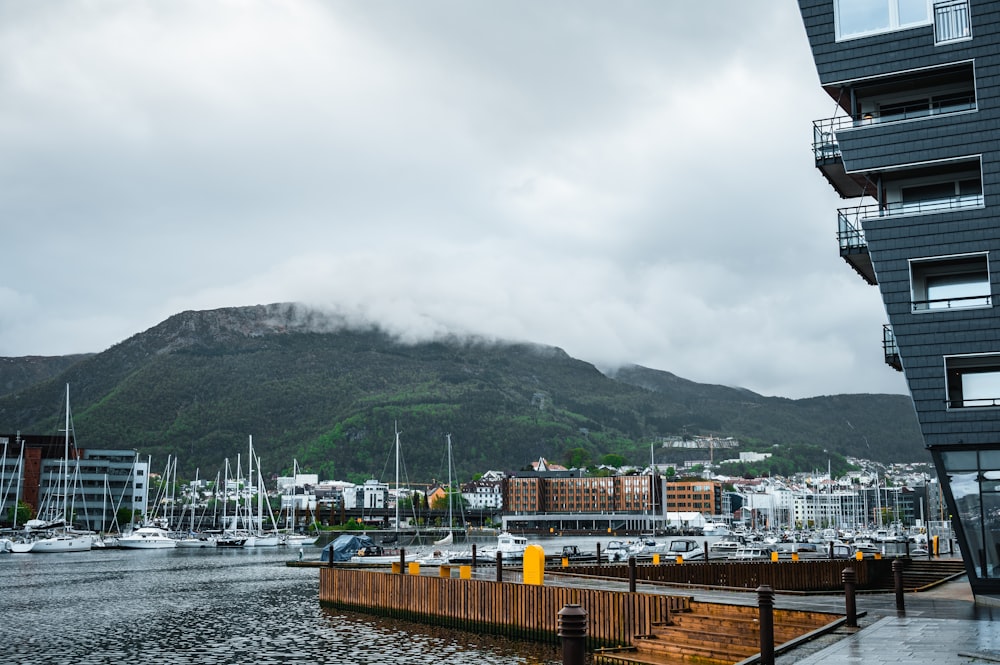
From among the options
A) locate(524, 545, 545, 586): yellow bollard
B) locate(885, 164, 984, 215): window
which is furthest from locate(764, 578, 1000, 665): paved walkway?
locate(885, 164, 984, 215): window

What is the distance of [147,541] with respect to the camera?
479 ft

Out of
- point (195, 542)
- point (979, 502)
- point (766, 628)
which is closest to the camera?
point (766, 628)

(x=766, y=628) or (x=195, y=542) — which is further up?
(x=766, y=628)

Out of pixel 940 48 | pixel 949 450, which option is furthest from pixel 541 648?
pixel 940 48

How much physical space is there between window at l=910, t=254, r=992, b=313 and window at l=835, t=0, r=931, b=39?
338 inches

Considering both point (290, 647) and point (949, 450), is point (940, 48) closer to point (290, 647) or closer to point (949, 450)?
point (949, 450)

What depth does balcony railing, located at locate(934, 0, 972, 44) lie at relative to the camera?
32.1 m

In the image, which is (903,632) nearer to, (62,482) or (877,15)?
(877,15)

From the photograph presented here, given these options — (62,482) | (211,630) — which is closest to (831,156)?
(211,630)

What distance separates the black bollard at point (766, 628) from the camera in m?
18.9

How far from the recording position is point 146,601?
5606 cm

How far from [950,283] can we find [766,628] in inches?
748

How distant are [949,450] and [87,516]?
183400mm

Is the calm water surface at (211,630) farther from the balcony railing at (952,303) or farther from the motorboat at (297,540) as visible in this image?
the motorboat at (297,540)
